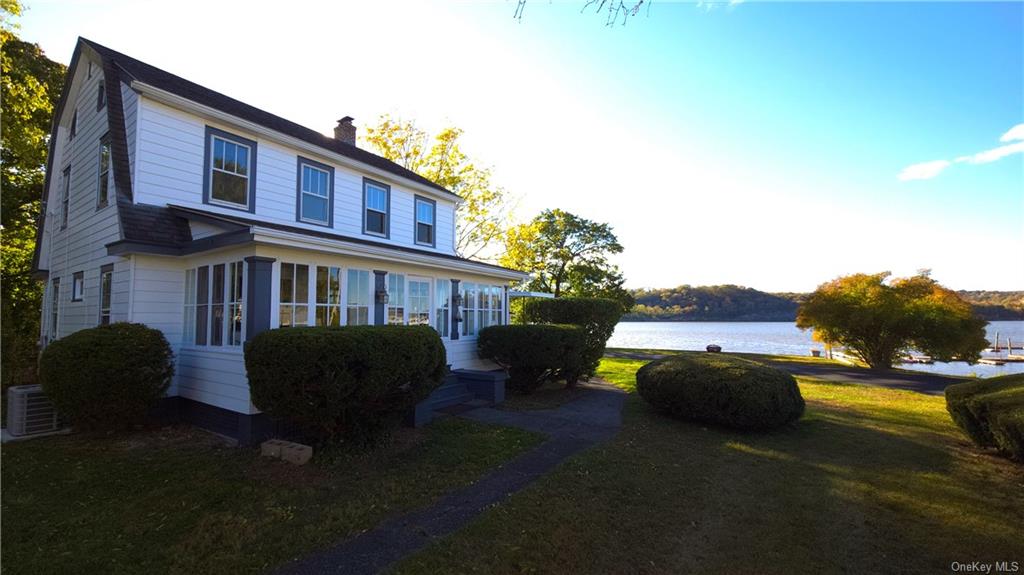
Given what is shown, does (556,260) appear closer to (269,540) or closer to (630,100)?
(630,100)

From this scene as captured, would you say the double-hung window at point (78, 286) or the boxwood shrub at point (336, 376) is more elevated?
the double-hung window at point (78, 286)

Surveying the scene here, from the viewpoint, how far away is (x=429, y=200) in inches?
544

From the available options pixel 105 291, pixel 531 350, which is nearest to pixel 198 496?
pixel 105 291

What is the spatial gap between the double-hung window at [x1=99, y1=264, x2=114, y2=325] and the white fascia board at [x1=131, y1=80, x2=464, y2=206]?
11.2ft

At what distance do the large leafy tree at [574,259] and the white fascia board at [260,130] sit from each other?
16.8 meters

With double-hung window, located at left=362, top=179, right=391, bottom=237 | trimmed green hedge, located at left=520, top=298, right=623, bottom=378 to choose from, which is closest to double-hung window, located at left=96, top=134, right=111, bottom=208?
double-hung window, located at left=362, top=179, right=391, bottom=237

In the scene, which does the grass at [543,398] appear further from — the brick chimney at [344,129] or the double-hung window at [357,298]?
the brick chimney at [344,129]

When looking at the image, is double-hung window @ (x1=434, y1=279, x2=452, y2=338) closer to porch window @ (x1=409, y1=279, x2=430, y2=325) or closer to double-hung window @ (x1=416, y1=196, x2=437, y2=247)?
porch window @ (x1=409, y1=279, x2=430, y2=325)

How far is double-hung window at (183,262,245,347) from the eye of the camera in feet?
22.6

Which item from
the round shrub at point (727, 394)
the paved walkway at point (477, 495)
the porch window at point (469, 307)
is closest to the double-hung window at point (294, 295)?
the paved walkway at point (477, 495)

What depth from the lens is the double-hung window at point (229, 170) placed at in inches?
344

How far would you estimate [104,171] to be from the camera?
887 centimetres

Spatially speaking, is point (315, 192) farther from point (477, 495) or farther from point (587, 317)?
point (477, 495)

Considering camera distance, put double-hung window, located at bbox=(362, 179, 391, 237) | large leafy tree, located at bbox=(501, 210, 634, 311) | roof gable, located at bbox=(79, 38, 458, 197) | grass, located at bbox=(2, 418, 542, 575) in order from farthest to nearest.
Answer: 1. large leafy tree, located at bbox=(501, 210, 634, 311)
2. double-hung window, located at bbox=(362, 179, 391, 237)
3. roof gable, located at bbox=(79, 38, 458, 197)
4. grass, located at bbox=(2, 418, 542, 575)
